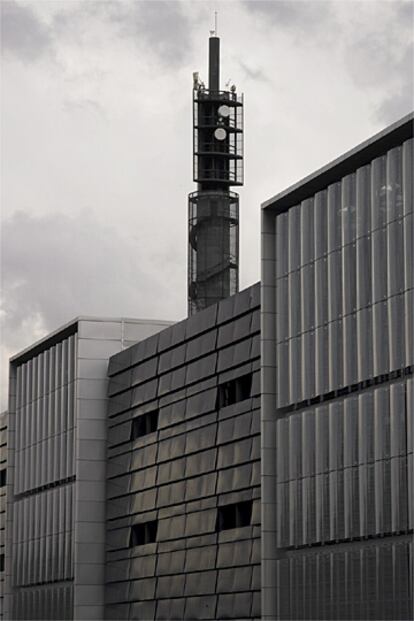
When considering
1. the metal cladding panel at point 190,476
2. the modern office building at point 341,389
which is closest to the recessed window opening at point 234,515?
the metal cladding panel at point 190,476

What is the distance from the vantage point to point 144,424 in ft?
256

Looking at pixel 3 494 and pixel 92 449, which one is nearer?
pixel 92 449

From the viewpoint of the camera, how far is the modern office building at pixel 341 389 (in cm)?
5359

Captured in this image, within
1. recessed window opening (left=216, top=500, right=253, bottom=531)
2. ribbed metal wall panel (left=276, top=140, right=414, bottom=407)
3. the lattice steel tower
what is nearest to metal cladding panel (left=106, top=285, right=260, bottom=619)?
recessed window opening (left=216, top=500, right=253, bottom=531)

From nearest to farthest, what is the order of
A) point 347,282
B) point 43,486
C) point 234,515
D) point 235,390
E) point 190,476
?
point 347,282 → point 234,515 → point 235,390 → point 190,476 → point 43,486

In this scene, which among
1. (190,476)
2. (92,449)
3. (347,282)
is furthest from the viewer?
(92,449)

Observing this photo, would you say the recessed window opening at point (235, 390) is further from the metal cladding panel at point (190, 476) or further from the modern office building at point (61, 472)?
the modern office building at point (61, 472)

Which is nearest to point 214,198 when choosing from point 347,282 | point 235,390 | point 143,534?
point 143,534

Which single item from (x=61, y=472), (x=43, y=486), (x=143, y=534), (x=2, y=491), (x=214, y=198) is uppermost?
(x=214, y=198)

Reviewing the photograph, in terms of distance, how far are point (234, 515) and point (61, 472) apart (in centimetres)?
2020

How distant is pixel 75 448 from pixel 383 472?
3157cm

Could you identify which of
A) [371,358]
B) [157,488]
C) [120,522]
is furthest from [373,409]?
[120,522]

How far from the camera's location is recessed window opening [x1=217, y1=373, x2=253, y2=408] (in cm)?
6631

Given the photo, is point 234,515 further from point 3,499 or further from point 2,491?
point 2,491
